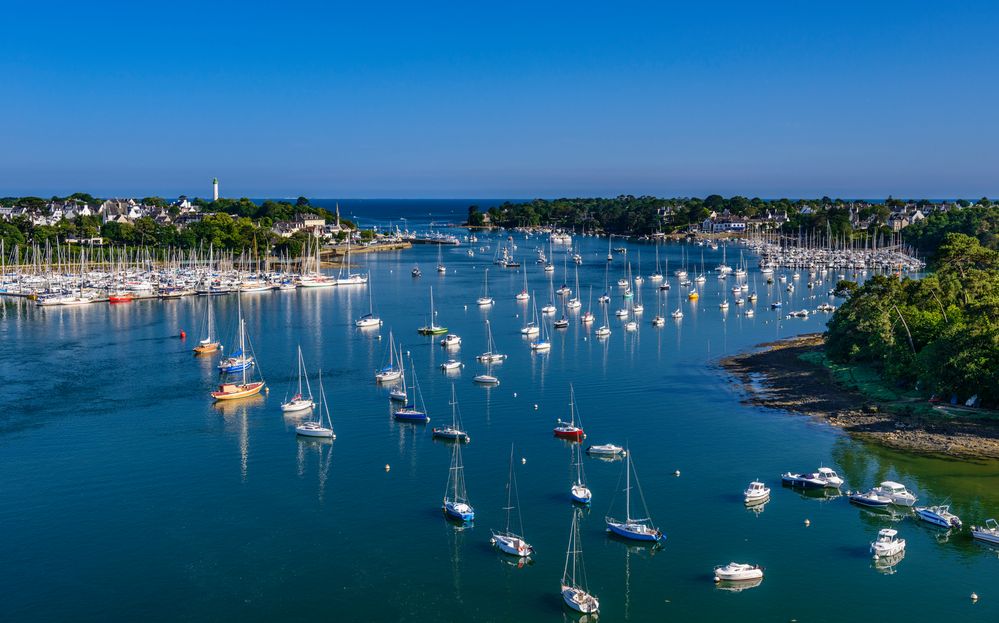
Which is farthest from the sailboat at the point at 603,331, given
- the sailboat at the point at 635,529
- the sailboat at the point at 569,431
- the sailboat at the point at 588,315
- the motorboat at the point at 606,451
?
the sailboat at the point at 635,529

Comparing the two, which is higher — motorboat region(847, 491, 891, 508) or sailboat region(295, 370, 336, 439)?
sailboat region(295, 370, 336, 439)

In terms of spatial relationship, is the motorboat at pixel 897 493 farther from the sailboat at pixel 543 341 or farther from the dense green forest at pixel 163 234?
the dense green forest at pixel 163 234

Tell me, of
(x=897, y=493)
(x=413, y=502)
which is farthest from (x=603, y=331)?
(x=413, y=502)

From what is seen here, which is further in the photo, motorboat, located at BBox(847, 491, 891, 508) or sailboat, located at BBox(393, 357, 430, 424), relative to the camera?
sailboat, located at BBox(393, 357, 430, 424)

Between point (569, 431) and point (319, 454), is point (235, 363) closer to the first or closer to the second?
point (319, 454)

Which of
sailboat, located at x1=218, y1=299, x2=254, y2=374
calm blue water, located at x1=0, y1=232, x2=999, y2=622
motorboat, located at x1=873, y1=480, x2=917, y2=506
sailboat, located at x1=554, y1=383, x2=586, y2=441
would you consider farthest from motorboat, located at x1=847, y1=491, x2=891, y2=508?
sailboat, located at x1=218, y1=299, x2=254, y2=374

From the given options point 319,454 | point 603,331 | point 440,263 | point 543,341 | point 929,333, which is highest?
point 440,263

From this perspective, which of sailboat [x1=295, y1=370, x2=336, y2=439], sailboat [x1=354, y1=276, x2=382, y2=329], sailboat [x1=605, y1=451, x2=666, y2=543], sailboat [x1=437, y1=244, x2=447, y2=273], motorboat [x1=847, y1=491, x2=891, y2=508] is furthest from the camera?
sailboat [x1=437, y1=244, x2=447, y2=273]

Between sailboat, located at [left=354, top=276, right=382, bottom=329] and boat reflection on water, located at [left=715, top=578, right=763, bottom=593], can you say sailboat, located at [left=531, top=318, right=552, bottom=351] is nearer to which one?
sailboat, located at [left=354, top=276, right=382, bottom=329]
